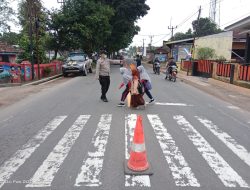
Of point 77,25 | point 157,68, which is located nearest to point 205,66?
point 157,68

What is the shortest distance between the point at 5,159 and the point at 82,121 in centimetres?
309

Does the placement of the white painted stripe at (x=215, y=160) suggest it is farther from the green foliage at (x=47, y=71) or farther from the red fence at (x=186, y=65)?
the red fence at (x=186, y=65)

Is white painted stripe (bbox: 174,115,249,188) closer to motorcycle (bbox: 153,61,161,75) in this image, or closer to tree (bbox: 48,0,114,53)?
motorcycle (bbox: 153,61,161,75)

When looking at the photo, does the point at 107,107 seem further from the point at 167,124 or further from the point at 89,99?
the point at 167,124

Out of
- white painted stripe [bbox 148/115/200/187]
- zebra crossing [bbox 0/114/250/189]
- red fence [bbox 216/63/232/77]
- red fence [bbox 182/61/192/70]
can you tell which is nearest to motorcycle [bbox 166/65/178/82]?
red fence [bbox 216/63/232/77]

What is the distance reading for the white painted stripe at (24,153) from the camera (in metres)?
4.89

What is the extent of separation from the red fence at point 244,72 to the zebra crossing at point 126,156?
388 inches

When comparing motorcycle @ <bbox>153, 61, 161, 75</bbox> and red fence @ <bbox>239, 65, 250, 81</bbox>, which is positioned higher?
red fence @ <bbox>239, 65, 250, 81</bbox>

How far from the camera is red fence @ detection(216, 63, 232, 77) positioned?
66.1 feet

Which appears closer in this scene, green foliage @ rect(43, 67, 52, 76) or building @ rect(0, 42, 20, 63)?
green foliage @ rect(43, 67, 52, 76)

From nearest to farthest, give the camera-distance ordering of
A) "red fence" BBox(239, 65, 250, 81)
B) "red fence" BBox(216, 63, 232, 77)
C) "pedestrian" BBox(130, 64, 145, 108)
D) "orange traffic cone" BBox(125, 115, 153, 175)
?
"orange traffic cone" BBox(125, 115, 153, 175), "pedestrian" BBox(130, 64, 145, 108), "red fence" BBox(239, 65, 250, 81), "red fence" BBox(216, 63, 232, 77)

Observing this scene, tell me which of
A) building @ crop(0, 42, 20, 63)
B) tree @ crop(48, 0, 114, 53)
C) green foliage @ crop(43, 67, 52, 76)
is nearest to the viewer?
green foliage @ crop(43, 67, 52, 76)

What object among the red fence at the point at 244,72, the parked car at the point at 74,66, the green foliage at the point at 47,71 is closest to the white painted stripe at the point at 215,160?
the red fence at the point at 244,72

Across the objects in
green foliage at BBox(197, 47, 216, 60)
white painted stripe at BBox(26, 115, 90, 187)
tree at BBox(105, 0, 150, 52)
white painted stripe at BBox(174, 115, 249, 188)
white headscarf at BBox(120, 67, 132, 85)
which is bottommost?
white painted stripe at BBox(174, 115, 249, 188)
